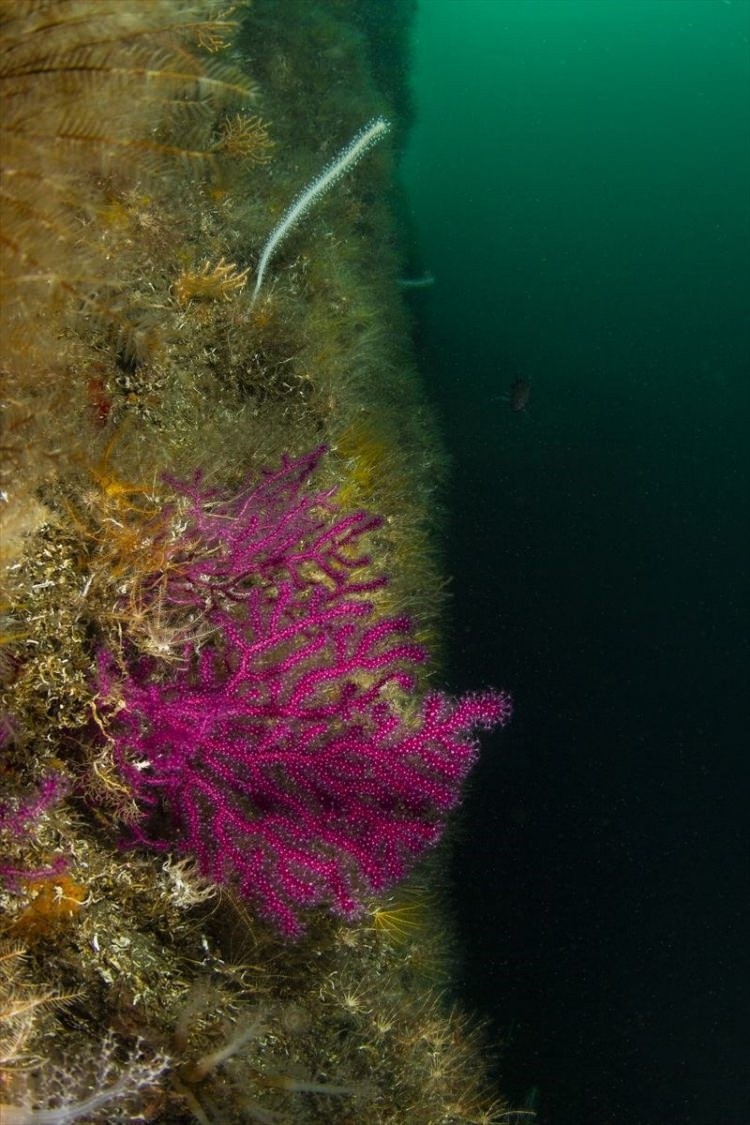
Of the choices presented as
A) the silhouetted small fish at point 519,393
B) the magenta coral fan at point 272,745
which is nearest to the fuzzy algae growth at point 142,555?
the magenta coral fan at point 272,745

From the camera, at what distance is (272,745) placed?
3068 millimetres

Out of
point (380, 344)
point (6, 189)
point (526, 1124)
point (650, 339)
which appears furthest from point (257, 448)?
point (650, 339)

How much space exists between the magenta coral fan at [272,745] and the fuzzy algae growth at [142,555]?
107 mm

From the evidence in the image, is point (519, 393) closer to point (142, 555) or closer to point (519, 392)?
point (519, 392)

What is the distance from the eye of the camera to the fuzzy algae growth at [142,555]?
224 centimetres

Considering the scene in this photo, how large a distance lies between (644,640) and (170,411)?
6.99m

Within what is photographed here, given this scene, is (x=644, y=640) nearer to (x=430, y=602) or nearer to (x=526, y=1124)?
(x=430, y=602)

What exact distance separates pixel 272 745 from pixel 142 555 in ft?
3.46

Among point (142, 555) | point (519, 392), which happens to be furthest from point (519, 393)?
point (142, 555)

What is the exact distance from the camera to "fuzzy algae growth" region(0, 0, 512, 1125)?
224 cm

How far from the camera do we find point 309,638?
11.5 feet

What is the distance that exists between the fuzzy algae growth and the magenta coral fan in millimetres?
107

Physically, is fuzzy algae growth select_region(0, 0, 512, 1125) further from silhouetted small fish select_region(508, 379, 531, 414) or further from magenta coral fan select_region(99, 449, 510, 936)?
silhouetted small fish select_region(508, 379, 531, 414)

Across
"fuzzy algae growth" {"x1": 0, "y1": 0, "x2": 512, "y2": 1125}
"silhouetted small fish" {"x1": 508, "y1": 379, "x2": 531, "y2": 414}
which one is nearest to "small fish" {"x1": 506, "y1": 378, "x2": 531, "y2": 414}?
"silhouetted small fish" {"x1": 508, "y1": 379, "x2": 531, "y2": 414}
